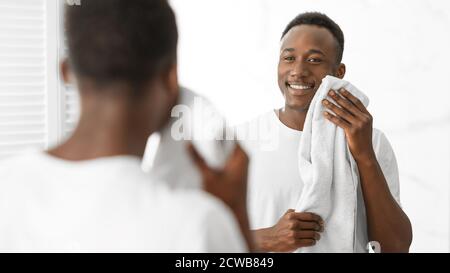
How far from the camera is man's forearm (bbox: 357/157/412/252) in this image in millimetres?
687

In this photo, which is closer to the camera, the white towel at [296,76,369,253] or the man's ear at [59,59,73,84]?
the man's ear at [59,59,73,84]

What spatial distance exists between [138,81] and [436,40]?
791 mm

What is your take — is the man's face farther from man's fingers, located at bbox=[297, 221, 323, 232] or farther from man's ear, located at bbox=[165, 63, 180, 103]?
man's ear, located at bbox=[165, 63, 180, 103]

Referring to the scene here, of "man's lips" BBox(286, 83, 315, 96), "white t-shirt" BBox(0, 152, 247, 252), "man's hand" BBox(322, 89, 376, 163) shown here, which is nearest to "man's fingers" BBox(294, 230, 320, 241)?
"man's hand" BBox(322, 89, 376, 163)

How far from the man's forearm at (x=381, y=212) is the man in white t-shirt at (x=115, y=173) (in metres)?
0.34

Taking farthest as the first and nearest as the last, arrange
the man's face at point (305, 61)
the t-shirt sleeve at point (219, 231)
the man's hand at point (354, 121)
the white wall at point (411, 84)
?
the white wall at point (411, 84) < the man's face at point (305, 61) < the man's hand at point (354, 121) < the t-shirt sleeve at point (219, 231)

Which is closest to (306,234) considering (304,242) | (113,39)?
(304,242)

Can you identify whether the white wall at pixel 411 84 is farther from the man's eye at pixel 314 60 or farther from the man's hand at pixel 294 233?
the man's hand at pixel 294 233

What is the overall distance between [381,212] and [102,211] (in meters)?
0.45

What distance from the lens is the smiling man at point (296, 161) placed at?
0.69 metres

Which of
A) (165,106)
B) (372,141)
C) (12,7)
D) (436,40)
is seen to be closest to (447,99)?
(436,40)

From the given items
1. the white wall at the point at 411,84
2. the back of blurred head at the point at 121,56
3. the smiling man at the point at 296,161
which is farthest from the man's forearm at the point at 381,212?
the back of blurred head at the point at 121,56

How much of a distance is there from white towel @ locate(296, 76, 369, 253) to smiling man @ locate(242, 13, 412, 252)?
1 cm

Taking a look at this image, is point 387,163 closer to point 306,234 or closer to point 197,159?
point 306,234
